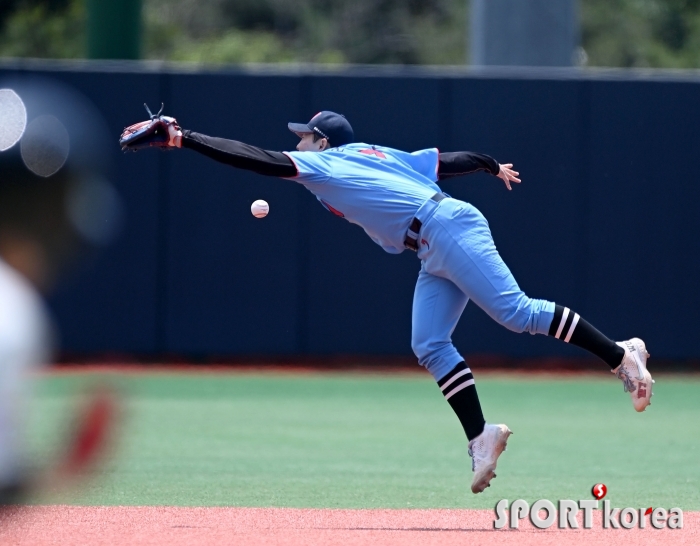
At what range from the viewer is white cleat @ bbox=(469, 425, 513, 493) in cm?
517

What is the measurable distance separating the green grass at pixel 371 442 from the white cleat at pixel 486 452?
57 cm

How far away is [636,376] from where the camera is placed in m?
5.37

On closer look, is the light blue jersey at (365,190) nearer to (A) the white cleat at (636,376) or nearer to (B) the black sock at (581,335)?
(B) the black sock at (581,335)

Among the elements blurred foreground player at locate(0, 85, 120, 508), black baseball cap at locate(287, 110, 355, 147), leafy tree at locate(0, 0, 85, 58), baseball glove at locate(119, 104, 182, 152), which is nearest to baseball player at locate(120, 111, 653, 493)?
black baseball cap at locate(287, 110, 355, 147)

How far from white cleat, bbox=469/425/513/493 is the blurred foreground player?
10.9ft

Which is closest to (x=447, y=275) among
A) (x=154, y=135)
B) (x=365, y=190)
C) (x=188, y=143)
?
(x=365, y=190)

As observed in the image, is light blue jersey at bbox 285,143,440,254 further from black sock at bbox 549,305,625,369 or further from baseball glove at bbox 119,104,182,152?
black sock at bbox 549,305,625,369

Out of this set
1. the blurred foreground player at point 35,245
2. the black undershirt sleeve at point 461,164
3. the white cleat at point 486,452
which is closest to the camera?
the blurred foreground player at point 35,245

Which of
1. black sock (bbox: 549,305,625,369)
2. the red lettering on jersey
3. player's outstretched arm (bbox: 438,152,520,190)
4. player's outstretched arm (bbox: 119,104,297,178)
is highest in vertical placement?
player's outstretched arm (bbox: 119,104,297,178)

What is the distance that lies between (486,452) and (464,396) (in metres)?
0.29

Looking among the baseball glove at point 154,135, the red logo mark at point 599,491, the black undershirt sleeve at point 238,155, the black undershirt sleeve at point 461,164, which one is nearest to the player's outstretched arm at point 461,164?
the black undershirt sleeve at point 461,164

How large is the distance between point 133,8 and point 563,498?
9.59 metres

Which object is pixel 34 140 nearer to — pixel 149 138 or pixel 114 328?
pixel 149 138

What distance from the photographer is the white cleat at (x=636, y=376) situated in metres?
5.36
